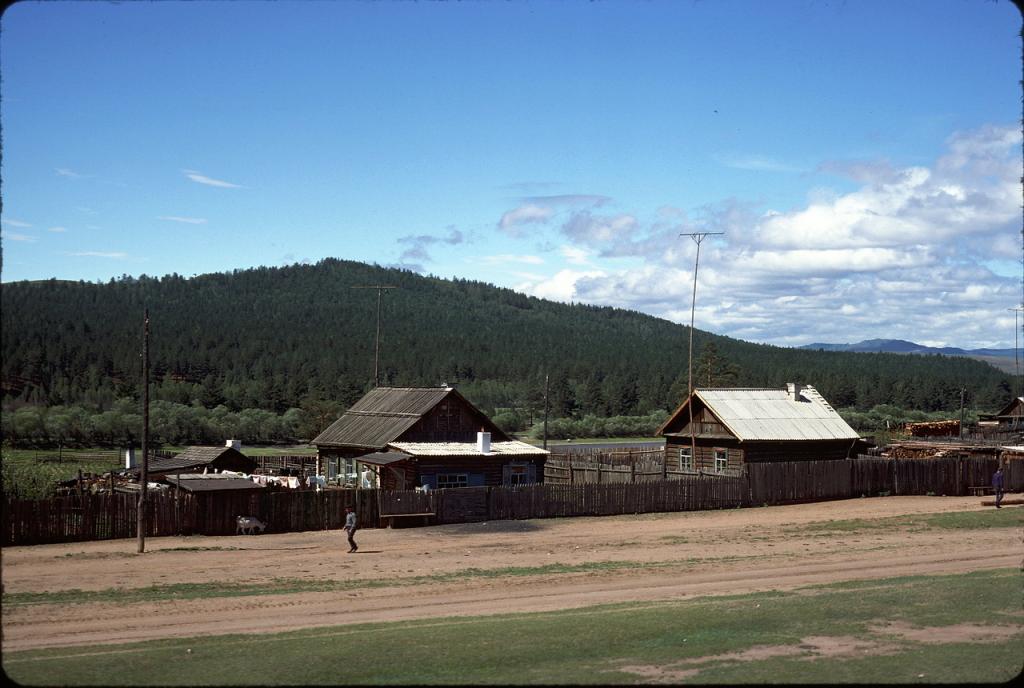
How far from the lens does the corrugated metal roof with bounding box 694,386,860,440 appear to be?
175ft

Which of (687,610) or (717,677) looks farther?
(687,610)

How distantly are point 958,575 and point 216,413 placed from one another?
92.2m

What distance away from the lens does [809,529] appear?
3975 cm

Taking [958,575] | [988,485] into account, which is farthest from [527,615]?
[988,485]

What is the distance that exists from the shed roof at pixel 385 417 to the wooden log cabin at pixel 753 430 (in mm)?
12011

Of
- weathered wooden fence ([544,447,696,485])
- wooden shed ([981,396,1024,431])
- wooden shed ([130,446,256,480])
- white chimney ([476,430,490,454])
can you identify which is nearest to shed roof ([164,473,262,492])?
wooden shed ([130,446,256,480])

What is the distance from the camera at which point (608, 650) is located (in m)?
17.8

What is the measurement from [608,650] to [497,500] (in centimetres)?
2507

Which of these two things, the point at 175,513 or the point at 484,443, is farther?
the point at 484,443

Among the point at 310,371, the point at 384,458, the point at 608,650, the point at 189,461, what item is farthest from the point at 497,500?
the point at 310,371

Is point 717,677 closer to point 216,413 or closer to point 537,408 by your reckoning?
point 216,413

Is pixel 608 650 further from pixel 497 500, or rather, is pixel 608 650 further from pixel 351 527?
pixel 497 500

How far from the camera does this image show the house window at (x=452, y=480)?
46.6m

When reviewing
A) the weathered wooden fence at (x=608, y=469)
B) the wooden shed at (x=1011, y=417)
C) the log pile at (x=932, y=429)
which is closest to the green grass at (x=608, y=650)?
the weathered wooden fence at (x=608, y=469)
